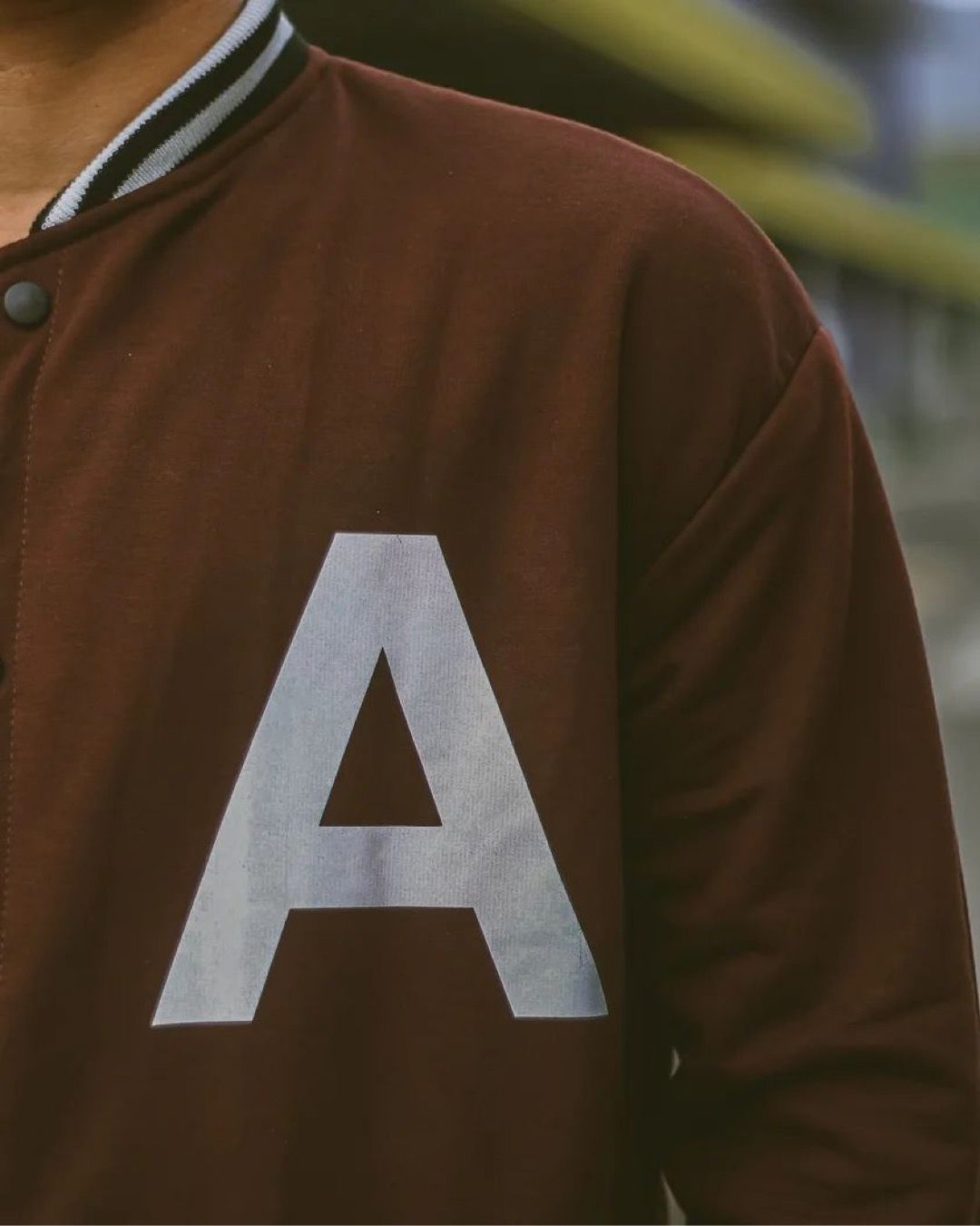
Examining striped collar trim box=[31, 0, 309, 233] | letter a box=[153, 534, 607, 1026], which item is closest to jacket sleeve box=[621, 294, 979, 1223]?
letter a box=[153, 534, 607, 1026]

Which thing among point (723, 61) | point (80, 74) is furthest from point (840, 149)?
point (80, 74)

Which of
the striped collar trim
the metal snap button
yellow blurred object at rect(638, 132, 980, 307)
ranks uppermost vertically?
the striped collar trim

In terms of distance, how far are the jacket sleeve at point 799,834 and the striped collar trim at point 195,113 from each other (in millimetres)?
237

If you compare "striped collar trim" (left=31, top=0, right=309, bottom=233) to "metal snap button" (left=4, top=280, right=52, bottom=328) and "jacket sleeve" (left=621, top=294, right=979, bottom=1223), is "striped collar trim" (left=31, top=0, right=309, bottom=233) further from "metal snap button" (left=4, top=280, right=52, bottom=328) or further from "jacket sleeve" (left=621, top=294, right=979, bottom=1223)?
"jacket sleeve" (left=621, top=294, right=979, bottom=1223)

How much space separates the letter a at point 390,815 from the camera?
65 cm

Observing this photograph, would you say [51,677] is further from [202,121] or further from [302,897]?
[202,121]

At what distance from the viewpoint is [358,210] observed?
715 mm

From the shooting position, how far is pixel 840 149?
9.33m

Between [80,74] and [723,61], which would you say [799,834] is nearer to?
[80,74]

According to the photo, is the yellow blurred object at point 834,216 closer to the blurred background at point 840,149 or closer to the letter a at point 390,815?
the blurred background at point 840,149

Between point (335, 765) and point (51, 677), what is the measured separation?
0.41ft

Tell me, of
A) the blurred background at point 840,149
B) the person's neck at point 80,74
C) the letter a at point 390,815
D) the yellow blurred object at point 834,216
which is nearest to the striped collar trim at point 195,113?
the person's neck at point 80,74

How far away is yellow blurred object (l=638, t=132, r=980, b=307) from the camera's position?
7.80 meters

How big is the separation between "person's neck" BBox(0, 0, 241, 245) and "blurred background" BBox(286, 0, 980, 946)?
2.94 m
